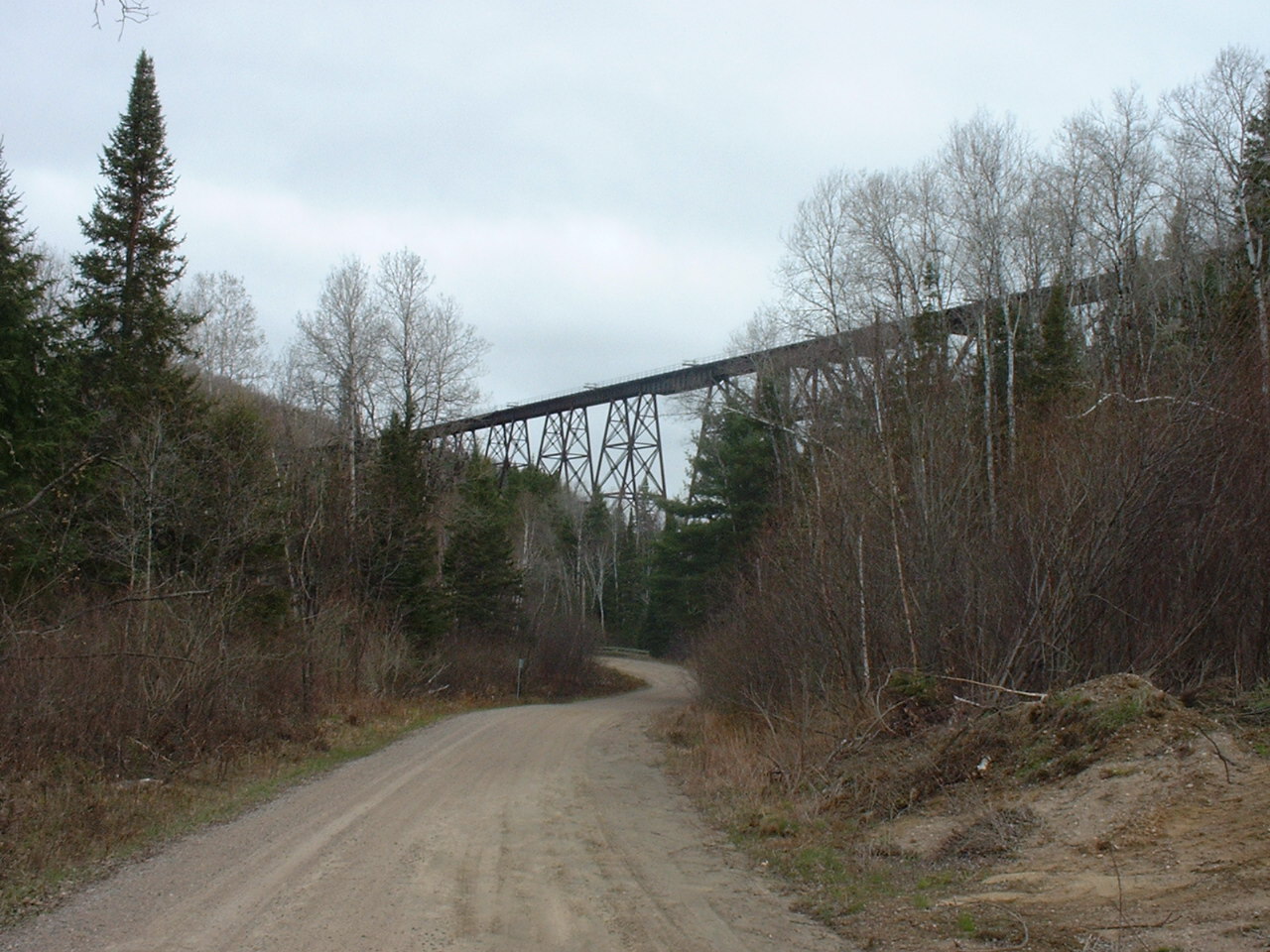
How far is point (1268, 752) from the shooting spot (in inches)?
266

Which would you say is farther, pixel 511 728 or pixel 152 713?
pixel 511 728

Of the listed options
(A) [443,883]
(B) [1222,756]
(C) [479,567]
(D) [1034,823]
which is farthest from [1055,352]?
(C) [479,567]

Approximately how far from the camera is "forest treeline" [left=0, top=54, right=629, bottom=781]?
12.6 meters

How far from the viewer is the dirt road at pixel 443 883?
5727 mm

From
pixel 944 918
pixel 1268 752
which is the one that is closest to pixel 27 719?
pixel 944 918

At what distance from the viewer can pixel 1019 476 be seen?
1259 cm

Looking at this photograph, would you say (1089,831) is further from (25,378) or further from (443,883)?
(25,378)

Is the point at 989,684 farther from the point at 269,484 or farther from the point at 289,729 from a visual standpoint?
the point at 269,484

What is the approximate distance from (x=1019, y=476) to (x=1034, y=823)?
21.1ft

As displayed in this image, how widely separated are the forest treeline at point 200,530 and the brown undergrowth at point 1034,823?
520 cm

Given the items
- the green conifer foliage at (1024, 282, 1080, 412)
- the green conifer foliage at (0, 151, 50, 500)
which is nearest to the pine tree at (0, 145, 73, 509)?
the green conifer foliage at (0, 151, 50, 500)

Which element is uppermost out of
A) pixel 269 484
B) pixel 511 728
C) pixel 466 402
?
pixel 466 402

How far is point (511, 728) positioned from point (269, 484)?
6.99 meters

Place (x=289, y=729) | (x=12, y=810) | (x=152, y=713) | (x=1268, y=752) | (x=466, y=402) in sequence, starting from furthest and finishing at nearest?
(x=466, y=402)
(x=289, y=729)
(x=152, y=713)
(x=12, y=810)
(x=1268, y=752)
